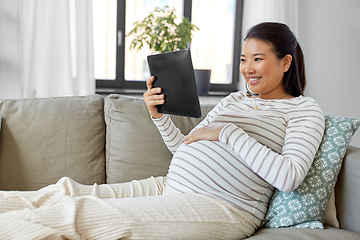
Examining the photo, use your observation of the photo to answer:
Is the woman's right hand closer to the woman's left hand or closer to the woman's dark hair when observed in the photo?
the woman's left hand

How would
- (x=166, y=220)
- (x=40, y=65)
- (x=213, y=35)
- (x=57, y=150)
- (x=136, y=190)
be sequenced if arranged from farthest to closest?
(x=213, y=35)
(x=40, y=65)
(x=57, y=150)
(x=136, y=190)
(x=166, y=220)

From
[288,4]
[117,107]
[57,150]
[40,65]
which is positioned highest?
[288,4]

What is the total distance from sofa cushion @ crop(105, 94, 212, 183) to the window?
1.01 m

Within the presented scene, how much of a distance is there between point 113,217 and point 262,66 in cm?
73

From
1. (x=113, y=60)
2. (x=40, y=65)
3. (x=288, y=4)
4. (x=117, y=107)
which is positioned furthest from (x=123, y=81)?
(x=288, y=4)

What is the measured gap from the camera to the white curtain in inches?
79.4

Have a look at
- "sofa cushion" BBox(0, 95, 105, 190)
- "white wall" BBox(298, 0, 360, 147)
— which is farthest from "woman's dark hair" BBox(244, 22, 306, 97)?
"white wall" BBox(298, 0, 360, 147)

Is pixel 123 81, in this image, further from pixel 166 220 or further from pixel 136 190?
pixel 166 220

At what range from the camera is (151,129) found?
57.2 inches

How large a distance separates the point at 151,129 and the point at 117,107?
18 centimetres

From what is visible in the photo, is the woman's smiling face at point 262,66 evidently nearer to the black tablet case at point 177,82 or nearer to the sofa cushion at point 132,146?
the black tablet case at point 177,82

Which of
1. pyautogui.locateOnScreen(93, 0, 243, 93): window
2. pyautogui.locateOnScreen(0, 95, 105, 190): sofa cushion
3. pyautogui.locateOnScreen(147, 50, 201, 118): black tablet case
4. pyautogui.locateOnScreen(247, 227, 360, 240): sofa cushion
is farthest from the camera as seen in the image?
pyautogui.locateOnScreen(93, 0, 243, 93): window

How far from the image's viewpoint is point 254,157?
1.03 m

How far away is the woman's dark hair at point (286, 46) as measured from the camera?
47.8 inches
